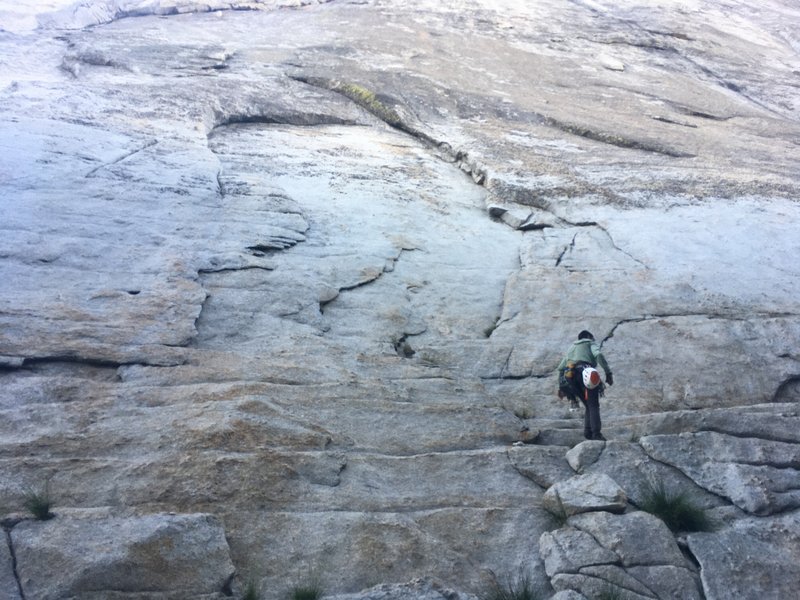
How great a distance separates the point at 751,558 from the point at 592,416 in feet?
6.11

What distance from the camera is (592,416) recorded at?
22.1 ft

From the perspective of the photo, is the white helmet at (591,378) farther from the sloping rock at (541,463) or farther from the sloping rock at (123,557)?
the sloping rock at (123,557)

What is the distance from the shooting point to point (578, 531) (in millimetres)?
5316

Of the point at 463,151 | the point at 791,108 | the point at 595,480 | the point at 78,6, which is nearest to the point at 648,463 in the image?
the point at 595,480

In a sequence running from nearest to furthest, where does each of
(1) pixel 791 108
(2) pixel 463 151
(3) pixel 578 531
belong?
1. (3) pixel 578 531
2. (2) pixel 463 151
3. (1) pixel 791 108

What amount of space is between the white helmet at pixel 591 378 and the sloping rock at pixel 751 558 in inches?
64.6

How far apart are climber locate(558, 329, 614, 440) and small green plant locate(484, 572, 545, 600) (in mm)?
2011

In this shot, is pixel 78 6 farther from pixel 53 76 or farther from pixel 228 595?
pixel 228 595

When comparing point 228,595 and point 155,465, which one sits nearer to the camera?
point 228,595

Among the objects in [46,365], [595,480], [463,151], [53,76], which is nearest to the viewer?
[595,480]

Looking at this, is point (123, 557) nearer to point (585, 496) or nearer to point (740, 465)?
point (585, 496)

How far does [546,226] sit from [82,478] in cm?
796

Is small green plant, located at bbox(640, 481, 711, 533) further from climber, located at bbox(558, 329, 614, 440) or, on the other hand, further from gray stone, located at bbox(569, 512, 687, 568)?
climber, located at bbox(558, 329, 614, 440)

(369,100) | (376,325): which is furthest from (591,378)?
(369,100)
